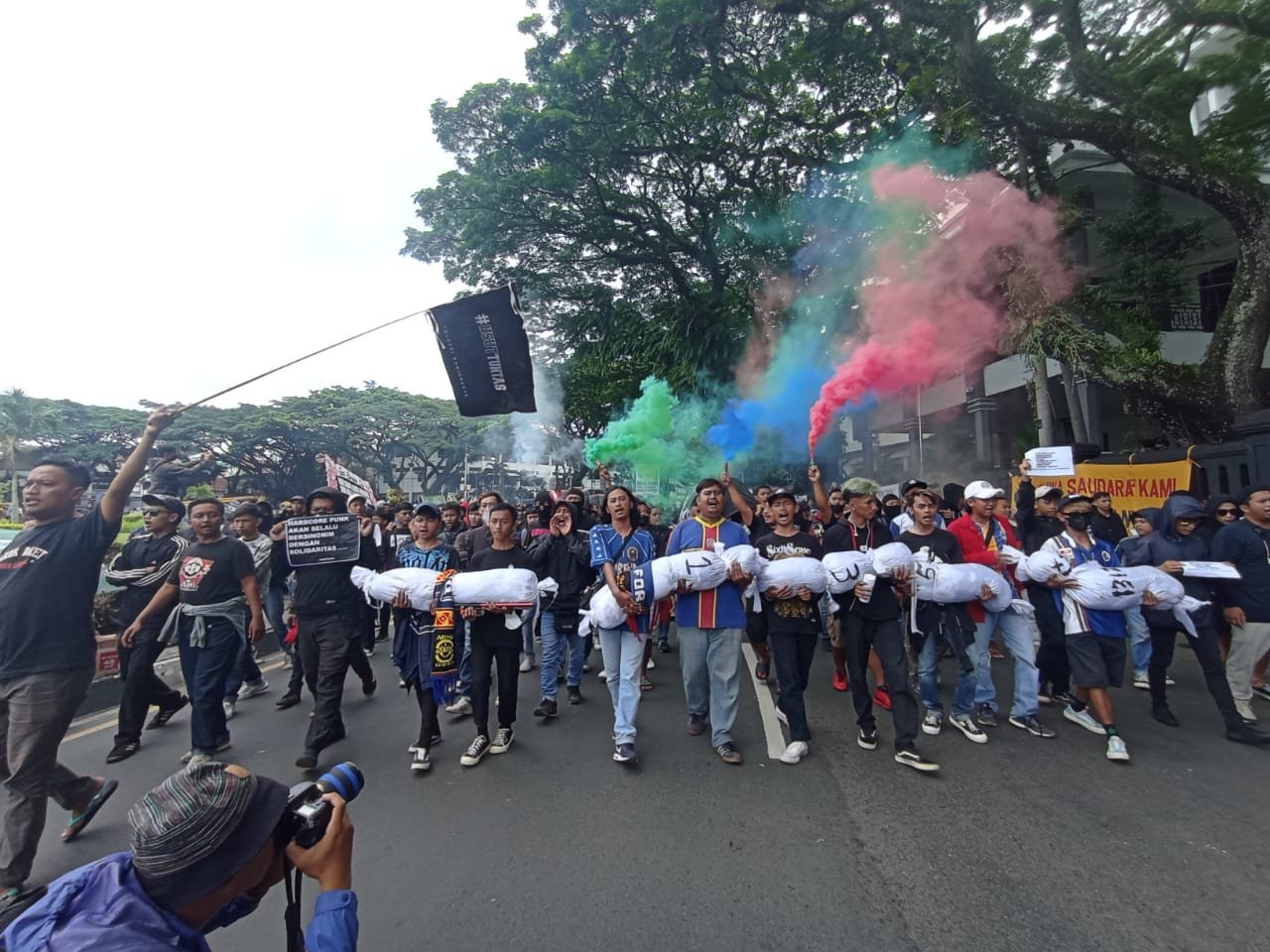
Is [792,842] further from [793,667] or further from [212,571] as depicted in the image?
[212,571]

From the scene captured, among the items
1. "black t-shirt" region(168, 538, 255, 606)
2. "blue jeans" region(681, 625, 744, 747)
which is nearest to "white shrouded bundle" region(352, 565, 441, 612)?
"black t-shirt" region(168, 538, 255, 606)

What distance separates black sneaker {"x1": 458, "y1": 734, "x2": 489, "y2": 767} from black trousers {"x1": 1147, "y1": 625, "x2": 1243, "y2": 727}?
16.7 ft

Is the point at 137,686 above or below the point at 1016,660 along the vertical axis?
above

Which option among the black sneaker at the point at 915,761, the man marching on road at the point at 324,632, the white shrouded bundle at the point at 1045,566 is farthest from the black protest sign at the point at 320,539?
the white shrouded bundle at the point at 1045,566

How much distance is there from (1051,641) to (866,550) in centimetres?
181

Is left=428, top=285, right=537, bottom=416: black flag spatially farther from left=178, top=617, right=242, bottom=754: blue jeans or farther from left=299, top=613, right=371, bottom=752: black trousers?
left=178, top=617, right=242, bottom=754: blue jeans

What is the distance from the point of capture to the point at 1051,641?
16.9 feet

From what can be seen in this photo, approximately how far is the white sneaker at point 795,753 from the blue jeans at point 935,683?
1178 millimetres

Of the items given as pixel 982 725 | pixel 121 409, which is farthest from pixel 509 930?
pixel 121 409

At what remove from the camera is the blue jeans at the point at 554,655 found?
528cm

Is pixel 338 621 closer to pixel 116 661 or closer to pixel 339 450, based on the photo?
pixel 116 661

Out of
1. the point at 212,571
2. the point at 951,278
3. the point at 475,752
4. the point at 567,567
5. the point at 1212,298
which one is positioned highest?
the point at 1212,298

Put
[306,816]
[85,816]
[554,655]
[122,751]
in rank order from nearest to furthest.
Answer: [306,816] < [85,816] < [122,751] < [554,655]

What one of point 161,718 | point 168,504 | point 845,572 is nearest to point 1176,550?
point 845,572
